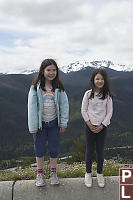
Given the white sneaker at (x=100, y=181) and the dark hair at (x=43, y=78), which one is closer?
the white sneaker at (x=100, y=181)

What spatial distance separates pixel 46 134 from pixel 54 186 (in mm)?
1132

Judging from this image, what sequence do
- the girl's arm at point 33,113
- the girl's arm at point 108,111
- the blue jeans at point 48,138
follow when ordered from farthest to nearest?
the girl's arm at point 108,111
the blue jeans at point 48,138
the girl's arm at point 33,113

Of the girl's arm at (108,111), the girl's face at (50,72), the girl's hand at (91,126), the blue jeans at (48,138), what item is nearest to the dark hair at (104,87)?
the girl's arm at (108,111)

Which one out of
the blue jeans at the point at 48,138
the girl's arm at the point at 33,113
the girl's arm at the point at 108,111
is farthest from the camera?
the girl's arm at the point at 108,111

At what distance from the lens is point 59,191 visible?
14.8ft

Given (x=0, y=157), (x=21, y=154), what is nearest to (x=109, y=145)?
(x=21, y=154)

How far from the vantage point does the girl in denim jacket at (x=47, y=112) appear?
4.67 m

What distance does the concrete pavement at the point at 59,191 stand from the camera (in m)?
4.40

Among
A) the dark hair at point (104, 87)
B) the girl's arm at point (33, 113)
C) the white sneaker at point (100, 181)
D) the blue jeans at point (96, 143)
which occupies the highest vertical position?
the dark hair at point (104, 87)

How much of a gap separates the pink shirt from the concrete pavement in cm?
141

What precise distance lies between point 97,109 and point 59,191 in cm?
197

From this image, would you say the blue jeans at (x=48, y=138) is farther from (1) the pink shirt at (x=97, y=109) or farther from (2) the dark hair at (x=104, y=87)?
(2) the dark hair at (x=104, y=87)

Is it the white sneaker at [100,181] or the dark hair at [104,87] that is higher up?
the dark hair at [104,87]

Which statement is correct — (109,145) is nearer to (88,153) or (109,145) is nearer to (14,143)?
(14,143)
